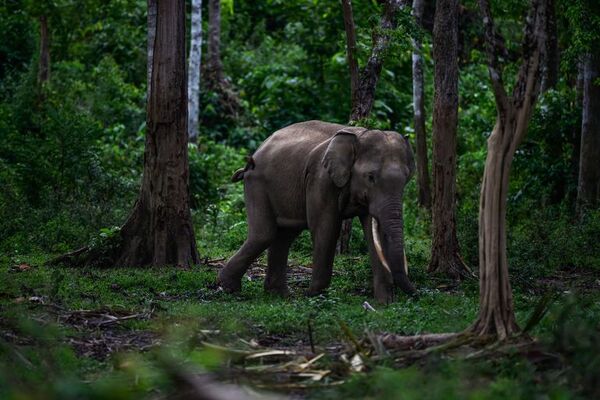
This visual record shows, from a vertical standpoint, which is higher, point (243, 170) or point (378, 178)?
point (243, 170)

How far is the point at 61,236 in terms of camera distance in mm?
16359

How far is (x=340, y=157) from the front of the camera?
11992mm

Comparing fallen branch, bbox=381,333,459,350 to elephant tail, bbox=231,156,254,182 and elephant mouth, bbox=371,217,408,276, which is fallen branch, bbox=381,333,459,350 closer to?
elephant mouth, bbox=371,217,408,276

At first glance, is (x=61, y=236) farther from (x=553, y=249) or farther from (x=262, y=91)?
(x=262, y=91)

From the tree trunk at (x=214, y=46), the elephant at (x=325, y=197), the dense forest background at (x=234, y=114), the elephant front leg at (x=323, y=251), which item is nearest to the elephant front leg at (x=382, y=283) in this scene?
the elephant at (x=325, y=197)

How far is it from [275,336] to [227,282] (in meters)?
3.42

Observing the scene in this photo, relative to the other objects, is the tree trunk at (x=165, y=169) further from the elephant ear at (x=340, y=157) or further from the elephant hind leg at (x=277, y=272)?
the elephant ear at (x=340, y=157)

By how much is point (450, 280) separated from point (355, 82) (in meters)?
3.67

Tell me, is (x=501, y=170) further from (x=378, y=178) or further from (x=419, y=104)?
(x=419, y=104)

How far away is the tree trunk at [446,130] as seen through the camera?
1347cm

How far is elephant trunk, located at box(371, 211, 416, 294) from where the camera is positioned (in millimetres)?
11531

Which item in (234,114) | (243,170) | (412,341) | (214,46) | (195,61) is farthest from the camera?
(234,114)

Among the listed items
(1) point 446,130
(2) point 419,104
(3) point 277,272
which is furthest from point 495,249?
(2) point 419,104

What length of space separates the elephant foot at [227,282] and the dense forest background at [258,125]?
66 cm
